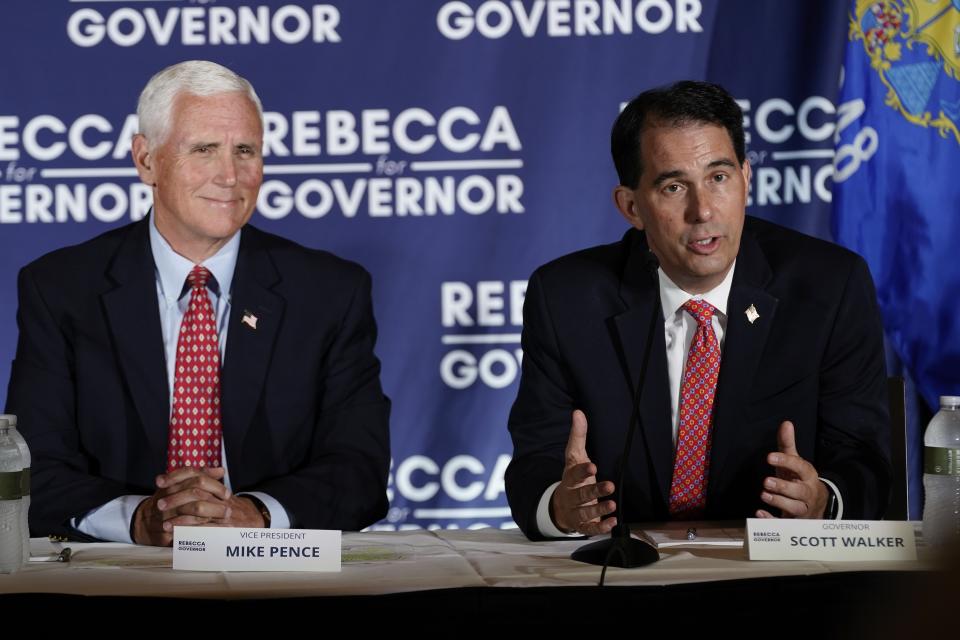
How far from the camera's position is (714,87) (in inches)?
103

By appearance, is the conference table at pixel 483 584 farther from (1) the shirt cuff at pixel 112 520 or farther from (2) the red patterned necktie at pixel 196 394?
(2) the red patterned necktie at pixel 196 394

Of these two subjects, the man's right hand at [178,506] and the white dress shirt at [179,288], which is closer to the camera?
the man's right hand at [178,506]

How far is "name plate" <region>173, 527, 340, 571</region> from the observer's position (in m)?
1.74

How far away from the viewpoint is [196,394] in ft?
8.93

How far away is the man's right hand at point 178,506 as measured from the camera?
6.90 ft

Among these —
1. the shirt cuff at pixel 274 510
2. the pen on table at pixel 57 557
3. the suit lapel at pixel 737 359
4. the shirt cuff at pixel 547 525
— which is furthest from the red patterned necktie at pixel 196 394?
the suit lapel at pixel 737 359

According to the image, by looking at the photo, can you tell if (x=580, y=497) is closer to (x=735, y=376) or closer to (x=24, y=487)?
(x=735, y=376)

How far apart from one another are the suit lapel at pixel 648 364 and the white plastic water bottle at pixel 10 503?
1278 mm

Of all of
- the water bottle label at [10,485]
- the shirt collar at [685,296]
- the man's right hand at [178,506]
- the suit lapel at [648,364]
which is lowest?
the man's right hand at [178,506]

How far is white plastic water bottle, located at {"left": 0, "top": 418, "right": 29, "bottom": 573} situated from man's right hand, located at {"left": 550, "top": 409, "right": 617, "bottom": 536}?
934mm

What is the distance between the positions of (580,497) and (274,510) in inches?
26.6

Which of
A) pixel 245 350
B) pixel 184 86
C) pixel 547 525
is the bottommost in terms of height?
pixel 547 525

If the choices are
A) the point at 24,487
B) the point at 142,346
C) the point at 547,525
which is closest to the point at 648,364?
the point at 547,525

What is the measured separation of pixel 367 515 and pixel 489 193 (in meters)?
1.30
